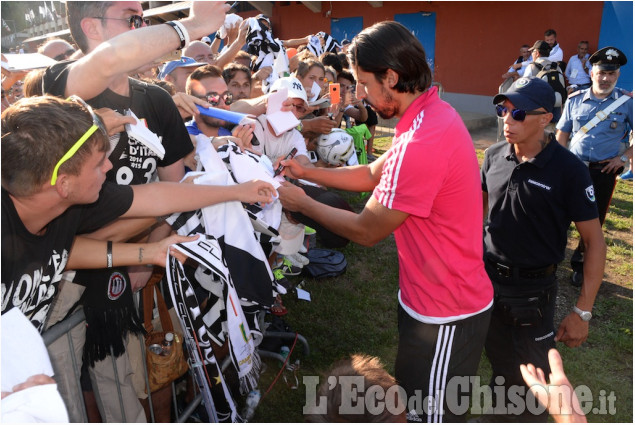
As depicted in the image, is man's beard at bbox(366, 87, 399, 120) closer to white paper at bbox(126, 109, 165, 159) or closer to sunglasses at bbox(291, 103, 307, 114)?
white paper at bbox(126, 109, 165, 159)

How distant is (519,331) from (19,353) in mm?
2812

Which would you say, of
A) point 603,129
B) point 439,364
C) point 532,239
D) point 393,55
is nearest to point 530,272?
point 532,239

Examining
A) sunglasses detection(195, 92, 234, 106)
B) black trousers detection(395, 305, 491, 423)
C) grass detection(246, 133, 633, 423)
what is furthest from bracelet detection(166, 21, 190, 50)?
grass detection(246, 133, 633, 423)

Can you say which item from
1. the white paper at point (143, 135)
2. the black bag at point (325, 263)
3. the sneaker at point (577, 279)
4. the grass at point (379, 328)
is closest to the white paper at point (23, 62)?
the white paper at point (143, 135)

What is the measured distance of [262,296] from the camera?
→ 8.61 feet

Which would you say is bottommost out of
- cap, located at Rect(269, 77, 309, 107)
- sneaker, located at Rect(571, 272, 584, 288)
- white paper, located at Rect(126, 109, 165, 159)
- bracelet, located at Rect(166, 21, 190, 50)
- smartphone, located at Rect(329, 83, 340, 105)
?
sneaker, located at Rect(571, 272, 584, 288)

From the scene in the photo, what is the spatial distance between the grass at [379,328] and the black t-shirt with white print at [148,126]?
2011mm

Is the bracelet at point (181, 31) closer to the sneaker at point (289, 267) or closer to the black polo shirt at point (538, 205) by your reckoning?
the black polo shirt at point (538, 205)

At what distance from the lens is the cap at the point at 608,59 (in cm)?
561

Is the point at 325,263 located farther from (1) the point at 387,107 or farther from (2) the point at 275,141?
(1) the point at 387,107

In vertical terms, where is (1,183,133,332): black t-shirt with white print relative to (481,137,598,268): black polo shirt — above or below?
above

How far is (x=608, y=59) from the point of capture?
18.6 feet

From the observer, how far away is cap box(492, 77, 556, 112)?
3.05m

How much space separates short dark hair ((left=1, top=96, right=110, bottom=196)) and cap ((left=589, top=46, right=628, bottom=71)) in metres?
6.11
